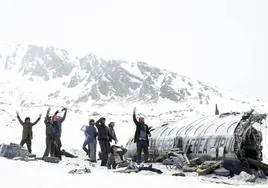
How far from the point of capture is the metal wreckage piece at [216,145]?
15023 millimetres

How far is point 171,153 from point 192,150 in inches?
32.4

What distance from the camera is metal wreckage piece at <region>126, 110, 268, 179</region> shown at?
1502 cm

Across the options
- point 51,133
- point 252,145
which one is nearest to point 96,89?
point 51,133

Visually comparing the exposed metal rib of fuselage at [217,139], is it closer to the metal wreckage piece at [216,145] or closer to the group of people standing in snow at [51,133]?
the metal wreckage piece at [216,145]

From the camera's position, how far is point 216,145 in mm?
15961

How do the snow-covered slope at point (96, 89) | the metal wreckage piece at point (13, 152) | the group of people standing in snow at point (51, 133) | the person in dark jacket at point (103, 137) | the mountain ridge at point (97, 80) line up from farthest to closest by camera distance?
the mountain ridge at point (97, 80) < the snow-covered slope at point (96, 89) < the group of people standing in snow at point (51, 133) < the metal wreckage piece at point (13, 152) < the person in dark jacket at point (103, 137)

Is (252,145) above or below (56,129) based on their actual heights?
below

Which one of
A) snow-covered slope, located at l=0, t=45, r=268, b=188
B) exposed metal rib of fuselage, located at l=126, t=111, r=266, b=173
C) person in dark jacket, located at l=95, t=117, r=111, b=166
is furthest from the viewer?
snow-covered slope, located at l=0, t=45, r=268, b=188

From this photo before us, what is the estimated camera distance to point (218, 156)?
15.6 m

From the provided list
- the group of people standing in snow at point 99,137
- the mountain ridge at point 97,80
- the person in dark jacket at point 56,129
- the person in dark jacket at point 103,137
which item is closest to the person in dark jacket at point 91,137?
the group of people standing in snow at point 99,137

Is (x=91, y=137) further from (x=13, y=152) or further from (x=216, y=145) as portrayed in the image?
(x=216, y=145)

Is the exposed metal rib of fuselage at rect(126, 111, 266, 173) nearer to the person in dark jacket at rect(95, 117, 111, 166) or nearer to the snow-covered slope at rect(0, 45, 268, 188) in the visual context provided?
the person in dark jacket at rect(95, 117, 111, 166)

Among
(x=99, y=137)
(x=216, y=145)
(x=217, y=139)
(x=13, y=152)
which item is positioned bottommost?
(x=13, y=152)

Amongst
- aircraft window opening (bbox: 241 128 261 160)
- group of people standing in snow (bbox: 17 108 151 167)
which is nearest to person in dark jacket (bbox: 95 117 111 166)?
group of people standing in snow (bbox: 17 108 151 167)
